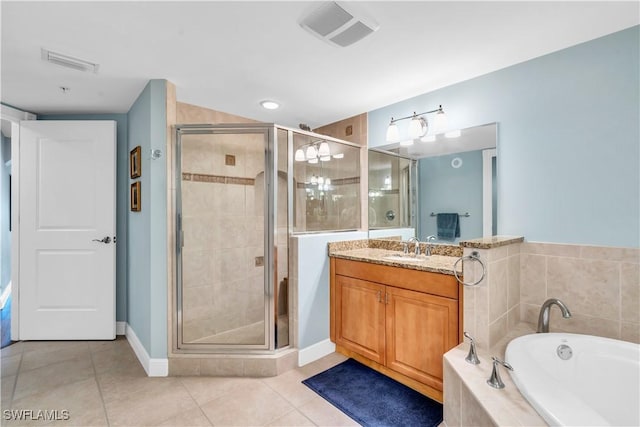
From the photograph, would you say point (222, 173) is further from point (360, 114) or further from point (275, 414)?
point (275, 414)

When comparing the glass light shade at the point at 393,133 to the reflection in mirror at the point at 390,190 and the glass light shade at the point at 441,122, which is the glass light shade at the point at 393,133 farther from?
the glass light shade at the point at 441,122

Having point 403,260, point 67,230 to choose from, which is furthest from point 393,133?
point 67,230

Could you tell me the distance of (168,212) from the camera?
2.34 meters

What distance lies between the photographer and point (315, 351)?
2.56 m

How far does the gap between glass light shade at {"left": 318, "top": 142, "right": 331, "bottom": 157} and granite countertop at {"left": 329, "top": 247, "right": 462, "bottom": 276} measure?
0.89 m

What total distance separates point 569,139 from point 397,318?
1.57 metres

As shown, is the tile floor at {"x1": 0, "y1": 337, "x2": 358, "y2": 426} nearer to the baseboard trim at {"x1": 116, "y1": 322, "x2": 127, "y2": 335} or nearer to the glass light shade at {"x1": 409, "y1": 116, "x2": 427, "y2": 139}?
the baseboard trim at {"x1": 116, "y1": 322, "x2": 127, "y2": 335}

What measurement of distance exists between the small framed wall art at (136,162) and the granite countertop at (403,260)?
5.80 ft

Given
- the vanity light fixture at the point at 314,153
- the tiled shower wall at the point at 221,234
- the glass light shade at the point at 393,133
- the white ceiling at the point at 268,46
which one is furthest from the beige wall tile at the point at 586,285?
the tiled shower wall at the point at 221,234

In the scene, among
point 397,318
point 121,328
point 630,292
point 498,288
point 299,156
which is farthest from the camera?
point 121,328

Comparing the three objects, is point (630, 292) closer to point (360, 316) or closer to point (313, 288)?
point (360, 316)

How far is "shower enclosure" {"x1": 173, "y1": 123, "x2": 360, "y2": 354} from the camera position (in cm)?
241

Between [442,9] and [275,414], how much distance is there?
2.42 meters

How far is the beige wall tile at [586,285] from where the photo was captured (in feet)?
5.74
